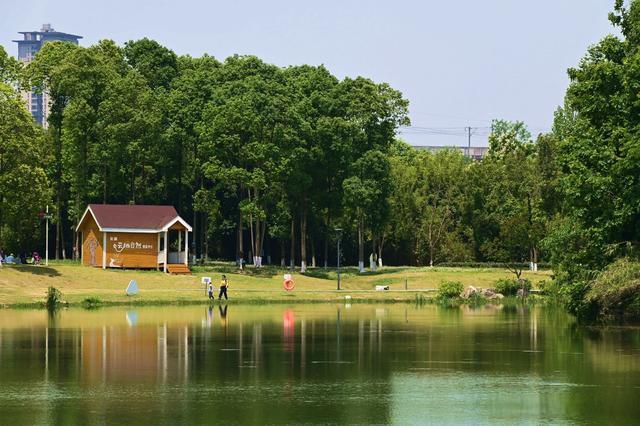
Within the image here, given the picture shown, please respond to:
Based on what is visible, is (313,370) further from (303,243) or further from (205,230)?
(205,230)

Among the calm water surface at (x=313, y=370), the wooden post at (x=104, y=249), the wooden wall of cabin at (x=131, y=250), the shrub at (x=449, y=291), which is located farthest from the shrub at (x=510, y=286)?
the wooden post at (x=104, y=249)

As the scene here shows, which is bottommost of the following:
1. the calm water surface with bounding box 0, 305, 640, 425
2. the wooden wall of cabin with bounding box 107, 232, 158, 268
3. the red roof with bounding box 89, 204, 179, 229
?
the calm water surface with bounding box 0, 305, 640, 425

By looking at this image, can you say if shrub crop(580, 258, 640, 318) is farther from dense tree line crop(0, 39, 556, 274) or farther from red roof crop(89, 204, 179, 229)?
red roof crop(89, 204, 179, 229)

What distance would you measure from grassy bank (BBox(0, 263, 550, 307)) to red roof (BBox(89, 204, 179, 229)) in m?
4.24

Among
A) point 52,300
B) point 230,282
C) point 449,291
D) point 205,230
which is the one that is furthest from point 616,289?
point 205,230

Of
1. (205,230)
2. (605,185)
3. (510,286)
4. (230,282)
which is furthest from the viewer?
(205,230)

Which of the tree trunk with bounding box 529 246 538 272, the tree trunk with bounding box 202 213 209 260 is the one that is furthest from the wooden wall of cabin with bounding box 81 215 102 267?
the tree trunk with bounding box 529 246 538 272

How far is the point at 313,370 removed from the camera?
35.8 m

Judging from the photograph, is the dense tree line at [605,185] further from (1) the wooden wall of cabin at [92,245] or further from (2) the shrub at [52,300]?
(1) the wooden wall of cabin at [92,245]

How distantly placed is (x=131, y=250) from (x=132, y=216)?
8.19 feet

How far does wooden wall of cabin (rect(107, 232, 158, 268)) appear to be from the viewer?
87.1 m

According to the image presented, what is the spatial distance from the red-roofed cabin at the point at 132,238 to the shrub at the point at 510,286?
2230 cm

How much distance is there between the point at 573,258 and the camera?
5578 cm

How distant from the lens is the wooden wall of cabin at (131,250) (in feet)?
286
